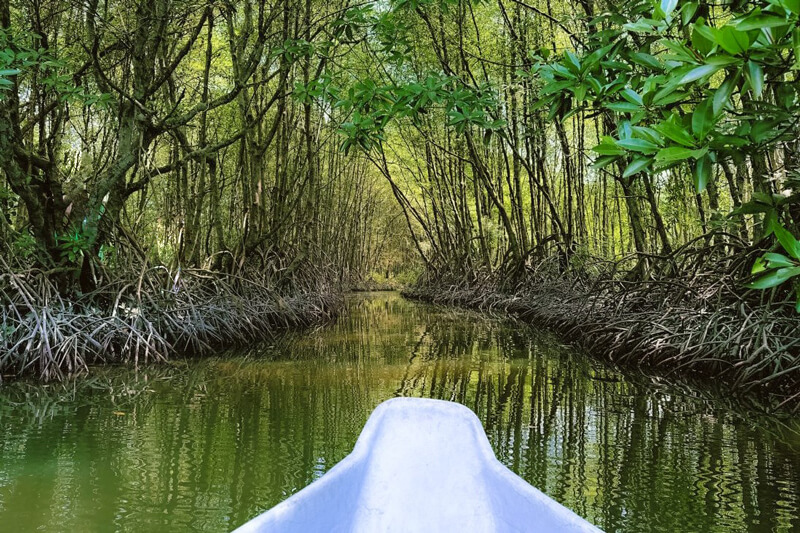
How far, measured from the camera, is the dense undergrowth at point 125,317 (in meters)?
4.11

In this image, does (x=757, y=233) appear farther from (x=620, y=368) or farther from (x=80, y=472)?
(x=80, y=472)

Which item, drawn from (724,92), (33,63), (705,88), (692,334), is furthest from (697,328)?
(33,63)

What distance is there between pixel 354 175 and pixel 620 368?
51.1 ft

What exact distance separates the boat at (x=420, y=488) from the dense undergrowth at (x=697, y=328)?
9.06ft

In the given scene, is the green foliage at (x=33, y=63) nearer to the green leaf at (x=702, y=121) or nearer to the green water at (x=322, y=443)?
the green water at (x=322, y=443)

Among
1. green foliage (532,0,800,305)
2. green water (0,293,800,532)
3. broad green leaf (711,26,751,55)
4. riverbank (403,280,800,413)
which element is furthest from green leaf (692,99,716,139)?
riverbank (403,280,800,413)

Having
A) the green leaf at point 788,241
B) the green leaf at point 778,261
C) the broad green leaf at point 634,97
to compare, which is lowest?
the green leaf at point 778,261

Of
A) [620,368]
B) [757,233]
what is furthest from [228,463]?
[757,233]

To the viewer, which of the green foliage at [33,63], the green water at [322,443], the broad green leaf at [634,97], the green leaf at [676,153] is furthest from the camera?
the green foliage at [33,63]

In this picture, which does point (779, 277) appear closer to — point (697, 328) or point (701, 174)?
point (701, 174)

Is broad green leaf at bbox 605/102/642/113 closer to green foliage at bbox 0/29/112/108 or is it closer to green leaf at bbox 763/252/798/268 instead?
green leaf at bbox 763/252/798/268

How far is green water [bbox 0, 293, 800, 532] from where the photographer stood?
1820mm

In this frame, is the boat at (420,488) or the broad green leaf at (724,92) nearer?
the boat at (420,488)

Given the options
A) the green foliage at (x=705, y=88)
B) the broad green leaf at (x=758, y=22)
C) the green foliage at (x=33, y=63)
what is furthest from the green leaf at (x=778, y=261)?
the green foliage at (x=33, y=63)
